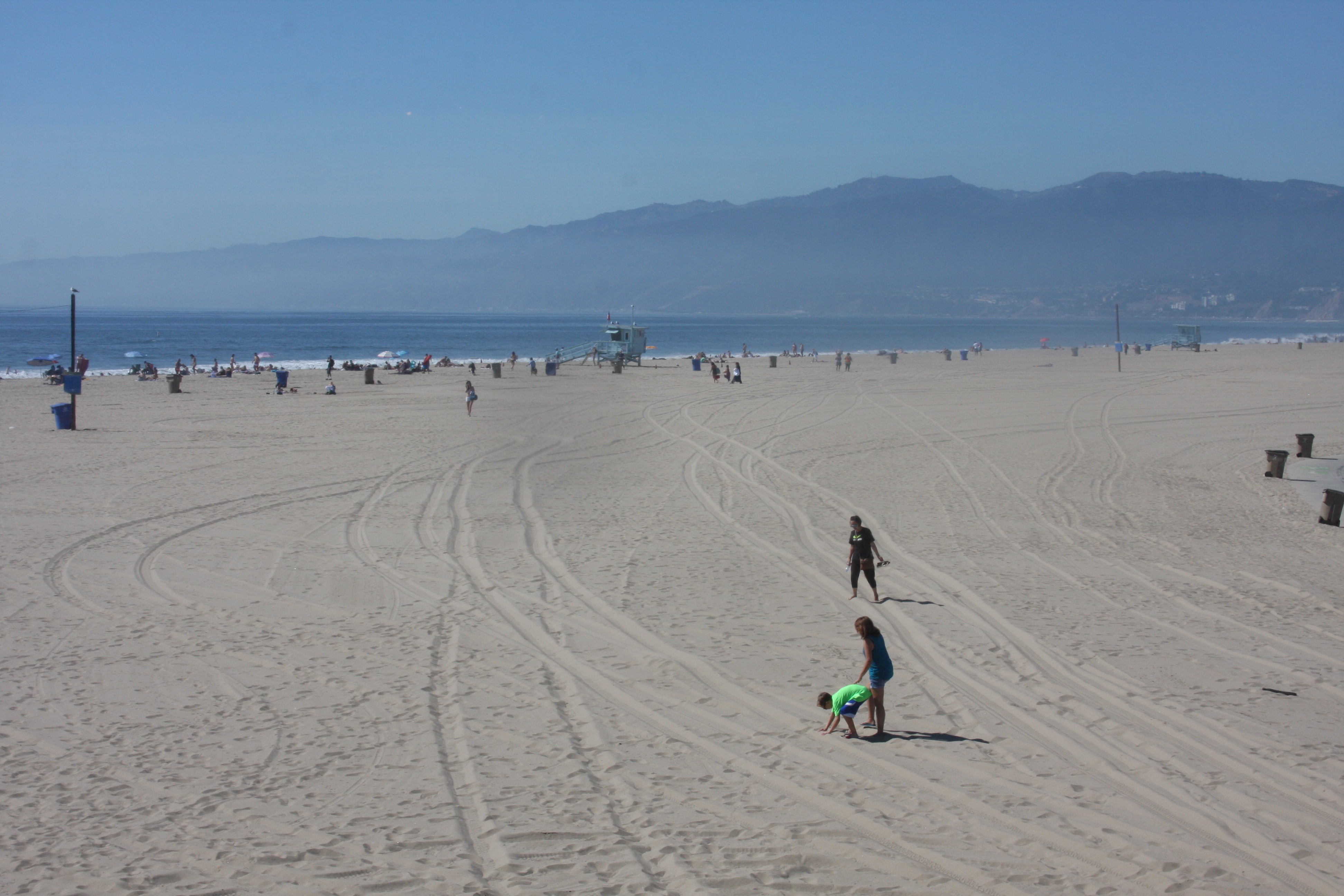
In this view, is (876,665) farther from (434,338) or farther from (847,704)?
(434,338)

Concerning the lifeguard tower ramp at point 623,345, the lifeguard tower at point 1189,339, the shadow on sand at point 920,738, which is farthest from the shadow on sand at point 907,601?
the lifeguard tower at point 1189,339

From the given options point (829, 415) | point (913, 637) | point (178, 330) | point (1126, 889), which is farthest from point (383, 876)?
point (178, 330)

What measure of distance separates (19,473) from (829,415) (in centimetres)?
1957

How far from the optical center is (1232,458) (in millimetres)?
20469

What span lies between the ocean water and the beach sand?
4519 centimetres

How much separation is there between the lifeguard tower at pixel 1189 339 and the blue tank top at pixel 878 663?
73800mm

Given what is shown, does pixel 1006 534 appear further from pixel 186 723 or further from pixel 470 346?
pixel 470 346

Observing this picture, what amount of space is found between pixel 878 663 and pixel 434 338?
116 metres

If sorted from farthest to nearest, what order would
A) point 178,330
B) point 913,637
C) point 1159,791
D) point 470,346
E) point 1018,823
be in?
point 178,330
point 470,346
point 913,637
point 1159,791
point 1018,823

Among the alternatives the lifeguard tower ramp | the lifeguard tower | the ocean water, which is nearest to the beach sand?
the lifeguard tower ramp

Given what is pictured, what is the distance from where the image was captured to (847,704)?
6.61 m

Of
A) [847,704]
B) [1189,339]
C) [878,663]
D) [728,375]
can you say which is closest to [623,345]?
[728,375]

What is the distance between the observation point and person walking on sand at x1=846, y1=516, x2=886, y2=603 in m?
9.95

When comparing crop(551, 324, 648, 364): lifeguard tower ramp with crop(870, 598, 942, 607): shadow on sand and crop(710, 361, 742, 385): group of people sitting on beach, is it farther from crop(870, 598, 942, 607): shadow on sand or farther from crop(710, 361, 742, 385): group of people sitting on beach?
crop(870, 598, 942, 607): shadow on sand
